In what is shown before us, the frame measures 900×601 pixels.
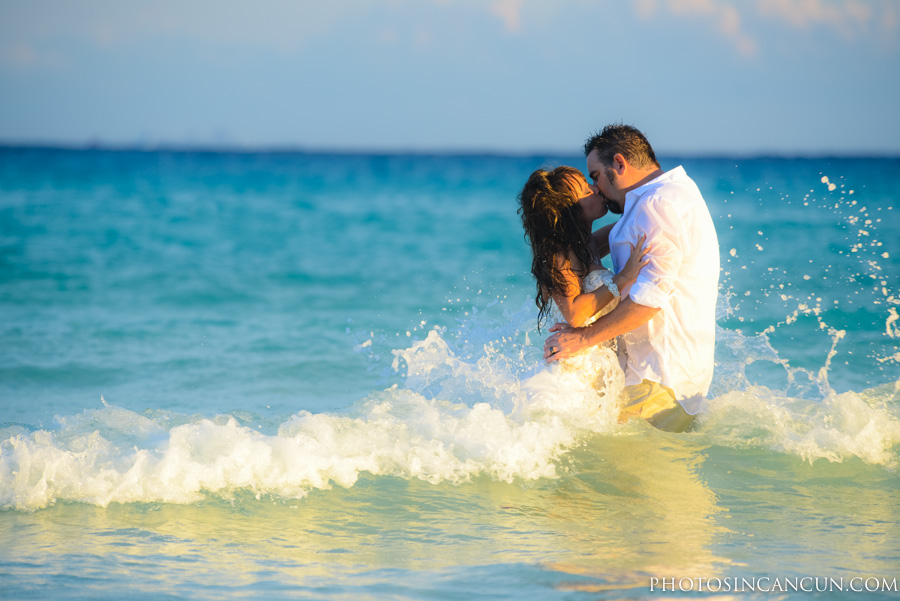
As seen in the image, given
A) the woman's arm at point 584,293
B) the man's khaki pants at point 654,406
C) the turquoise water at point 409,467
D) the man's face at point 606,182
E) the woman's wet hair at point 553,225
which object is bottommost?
the turquoise water at point 409,467

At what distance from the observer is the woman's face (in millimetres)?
4184

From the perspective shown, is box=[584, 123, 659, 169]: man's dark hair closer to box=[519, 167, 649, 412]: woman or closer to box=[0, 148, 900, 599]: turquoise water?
box=[519, 167, 649, 412]: woman

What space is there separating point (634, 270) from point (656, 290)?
170 millimetres

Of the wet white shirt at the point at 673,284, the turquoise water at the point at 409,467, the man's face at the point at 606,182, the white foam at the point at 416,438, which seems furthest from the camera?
the man's face at the point at 606,182

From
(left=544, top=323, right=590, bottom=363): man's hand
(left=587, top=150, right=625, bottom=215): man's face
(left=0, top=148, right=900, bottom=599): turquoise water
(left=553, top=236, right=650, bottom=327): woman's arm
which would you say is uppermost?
(left=587, top=150, right=625, bottom=215): man's face

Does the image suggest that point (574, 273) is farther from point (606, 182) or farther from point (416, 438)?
point (416, 438)

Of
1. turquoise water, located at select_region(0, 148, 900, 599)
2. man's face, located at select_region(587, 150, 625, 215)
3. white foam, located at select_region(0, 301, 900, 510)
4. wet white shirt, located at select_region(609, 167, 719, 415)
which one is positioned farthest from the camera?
man's face, located at select_region(587, 150, 625, 215)

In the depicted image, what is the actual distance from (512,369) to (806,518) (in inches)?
74.7

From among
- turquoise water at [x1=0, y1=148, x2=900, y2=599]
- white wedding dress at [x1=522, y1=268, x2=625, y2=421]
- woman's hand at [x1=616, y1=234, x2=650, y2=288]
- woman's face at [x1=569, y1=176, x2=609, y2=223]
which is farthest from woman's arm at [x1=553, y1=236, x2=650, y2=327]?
turquoise water at [x1=0, y1=148, x2=900, y2=599]

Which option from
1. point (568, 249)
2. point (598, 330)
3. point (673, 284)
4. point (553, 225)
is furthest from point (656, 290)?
point (553, 225)

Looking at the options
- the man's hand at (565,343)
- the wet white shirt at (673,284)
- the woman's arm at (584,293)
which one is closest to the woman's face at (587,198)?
the wet white shirt at (673,284)

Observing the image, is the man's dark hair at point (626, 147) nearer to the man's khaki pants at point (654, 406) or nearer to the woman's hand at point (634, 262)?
the woman's hand at point (634, 262)

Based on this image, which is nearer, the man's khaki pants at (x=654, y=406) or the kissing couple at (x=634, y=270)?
the kissing couple at (x=634, y=270)

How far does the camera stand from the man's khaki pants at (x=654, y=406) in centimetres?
420
